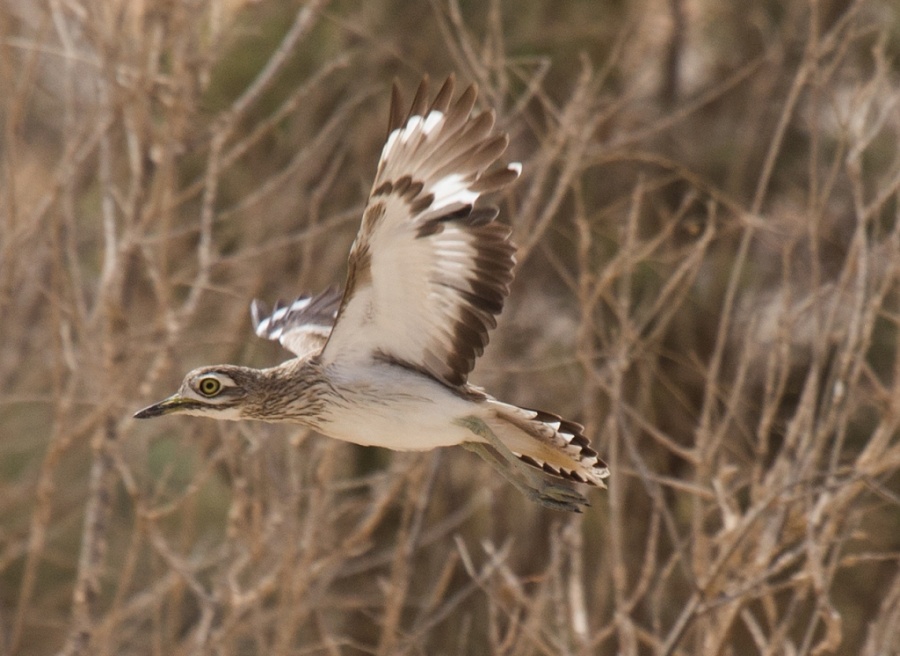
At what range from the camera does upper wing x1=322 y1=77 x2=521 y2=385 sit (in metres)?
4.16

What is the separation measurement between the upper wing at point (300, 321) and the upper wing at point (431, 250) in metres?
0.80

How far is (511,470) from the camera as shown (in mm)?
5121

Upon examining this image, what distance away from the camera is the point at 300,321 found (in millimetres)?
5859

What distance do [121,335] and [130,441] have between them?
9.43ft

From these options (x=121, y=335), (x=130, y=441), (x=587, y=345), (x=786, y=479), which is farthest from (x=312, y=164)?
(x=786, y=479)

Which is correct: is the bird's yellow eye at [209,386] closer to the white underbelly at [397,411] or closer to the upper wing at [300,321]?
the white underbelly at [397,411]

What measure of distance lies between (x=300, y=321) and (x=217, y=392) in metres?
0.99

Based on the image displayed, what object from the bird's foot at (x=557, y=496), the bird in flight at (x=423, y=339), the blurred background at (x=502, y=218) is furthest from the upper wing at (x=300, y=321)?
the bird's foot at (x=557, y=496)

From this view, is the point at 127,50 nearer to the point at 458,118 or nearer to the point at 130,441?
the point at 458,118

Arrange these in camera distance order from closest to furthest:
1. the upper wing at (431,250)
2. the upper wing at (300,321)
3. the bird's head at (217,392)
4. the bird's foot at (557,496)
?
the upper wing at (431,250)
the bird's head at (217,392)
the bird's foot at (557,496)
the upper wing at (300,321)

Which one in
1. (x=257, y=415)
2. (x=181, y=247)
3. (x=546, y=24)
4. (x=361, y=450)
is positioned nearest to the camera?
(x=257, y=415)

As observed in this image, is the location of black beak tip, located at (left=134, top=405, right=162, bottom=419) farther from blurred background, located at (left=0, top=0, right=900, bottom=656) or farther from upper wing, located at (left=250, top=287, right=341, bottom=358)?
blurred background, located at (left=0, top=0, right=900, bottom=656)

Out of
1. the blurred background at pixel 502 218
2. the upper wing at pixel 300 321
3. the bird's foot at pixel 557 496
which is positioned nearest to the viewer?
the bird's foot at pixel 557 496

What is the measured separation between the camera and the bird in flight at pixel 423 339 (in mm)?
4191
